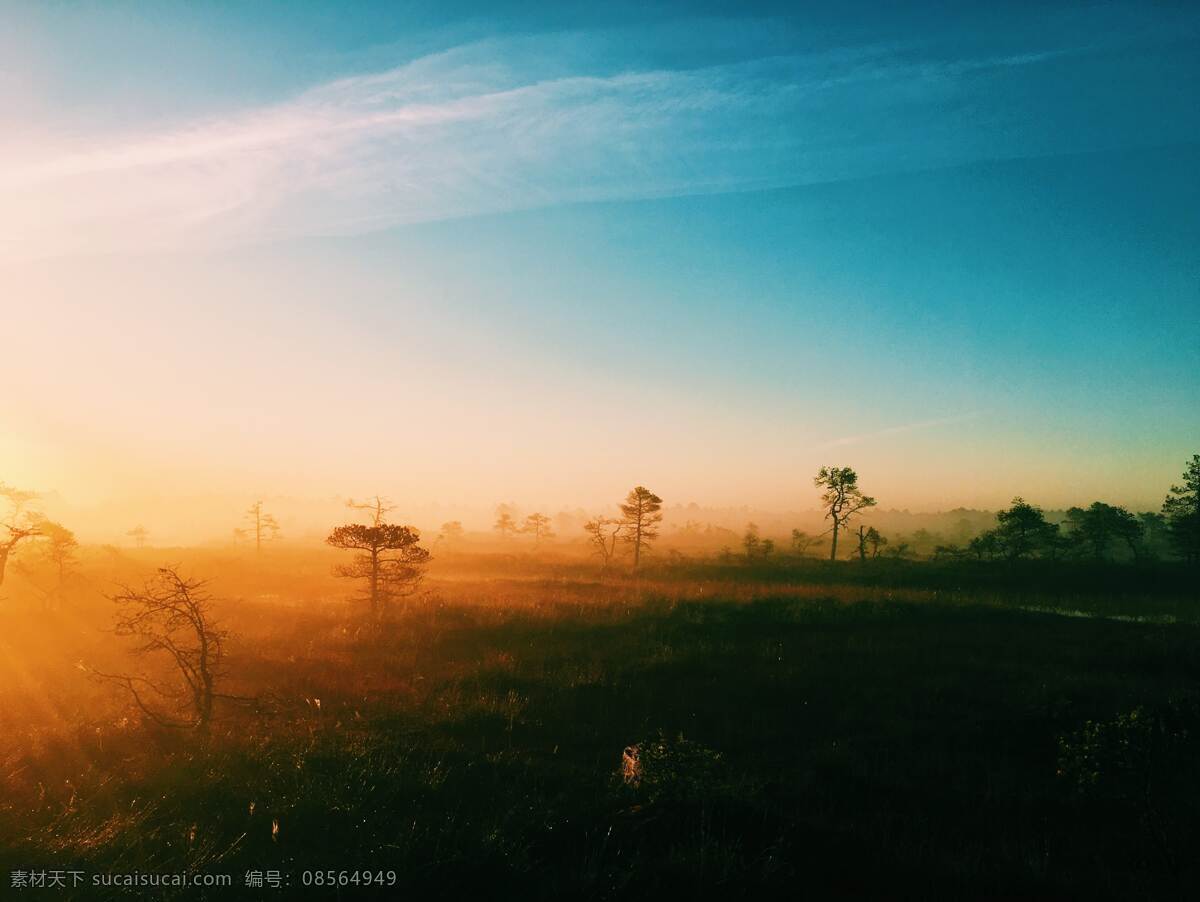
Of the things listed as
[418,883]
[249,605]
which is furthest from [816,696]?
[249,605]

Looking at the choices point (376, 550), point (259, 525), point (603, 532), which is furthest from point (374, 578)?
point (259, 525)

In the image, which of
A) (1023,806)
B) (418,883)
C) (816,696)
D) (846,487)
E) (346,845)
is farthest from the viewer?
(846,487)

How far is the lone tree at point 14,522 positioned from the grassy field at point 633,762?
277 cm

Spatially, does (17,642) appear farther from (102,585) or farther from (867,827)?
(867,827)

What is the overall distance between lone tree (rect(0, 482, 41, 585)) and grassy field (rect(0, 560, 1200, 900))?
9.09 ft

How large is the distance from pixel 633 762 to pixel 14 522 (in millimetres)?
26459

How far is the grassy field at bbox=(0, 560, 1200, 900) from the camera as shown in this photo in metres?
5.22

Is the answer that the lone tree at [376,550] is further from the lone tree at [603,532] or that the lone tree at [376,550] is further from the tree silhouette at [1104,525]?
the tree silhouette at [1104,525]

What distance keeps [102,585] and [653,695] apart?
102 ft

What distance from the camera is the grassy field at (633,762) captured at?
522cm

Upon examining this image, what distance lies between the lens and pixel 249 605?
2273 centimetres

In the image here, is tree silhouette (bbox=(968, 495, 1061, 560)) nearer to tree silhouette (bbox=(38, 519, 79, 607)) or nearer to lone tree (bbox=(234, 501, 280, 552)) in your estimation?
tree silhouette (bbox=(38, 519, 79, 607))

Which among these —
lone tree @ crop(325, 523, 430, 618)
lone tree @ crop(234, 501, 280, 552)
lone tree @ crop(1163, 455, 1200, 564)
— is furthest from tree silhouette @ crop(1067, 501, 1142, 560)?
lone tree @ crop(234, 501, 280, 552)

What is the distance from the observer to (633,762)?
7.70 meters
